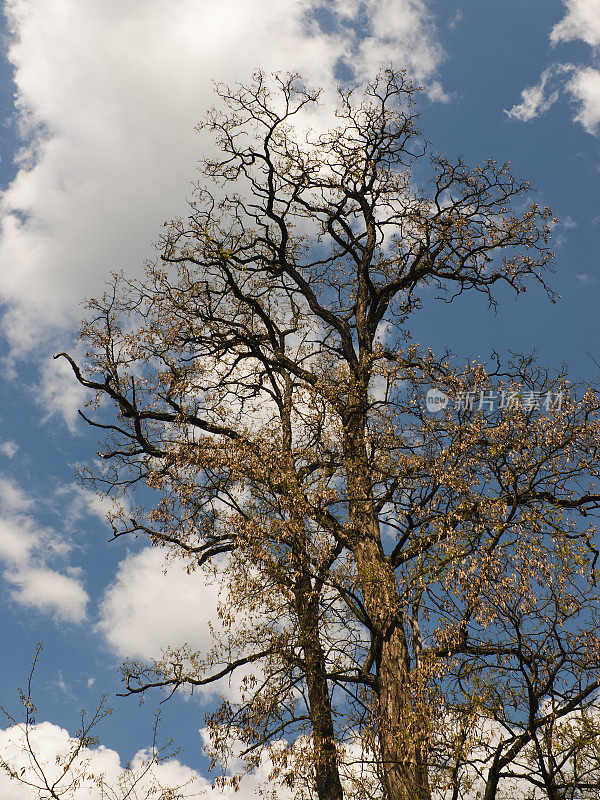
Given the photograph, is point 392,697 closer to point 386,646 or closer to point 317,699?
point 386,646


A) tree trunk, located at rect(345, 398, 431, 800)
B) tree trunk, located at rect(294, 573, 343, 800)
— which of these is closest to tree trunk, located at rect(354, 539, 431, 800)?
tree trunk, located at rect(345, 398, 431, 800)

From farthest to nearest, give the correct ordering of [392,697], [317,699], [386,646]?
1. [317,699]
2. [386,646]
3. [392,697]

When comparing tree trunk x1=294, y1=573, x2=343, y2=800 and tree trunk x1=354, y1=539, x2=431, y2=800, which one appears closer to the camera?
tree trunk x1=354, y1=539, x2=431, y2=800

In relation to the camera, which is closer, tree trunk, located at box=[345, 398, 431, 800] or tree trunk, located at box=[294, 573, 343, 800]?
tree trunk, located at box=[345, 398, 431, 800]

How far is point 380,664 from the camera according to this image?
33.7 feet

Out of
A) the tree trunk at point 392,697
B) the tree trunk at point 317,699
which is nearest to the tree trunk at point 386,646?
the tree trunk at point 392,697

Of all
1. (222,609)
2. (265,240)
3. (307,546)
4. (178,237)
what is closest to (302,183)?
(265,240)

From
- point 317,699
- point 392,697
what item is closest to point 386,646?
→ point 392,697

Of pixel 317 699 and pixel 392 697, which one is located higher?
pixel 317 699

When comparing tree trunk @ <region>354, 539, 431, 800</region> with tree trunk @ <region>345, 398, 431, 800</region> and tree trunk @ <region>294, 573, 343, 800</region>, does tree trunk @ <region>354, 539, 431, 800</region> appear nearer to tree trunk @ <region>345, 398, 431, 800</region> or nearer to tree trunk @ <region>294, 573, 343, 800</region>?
tree trunk @ <region>345, 398, 431, 800</region>

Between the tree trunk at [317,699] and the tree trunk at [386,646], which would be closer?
the tree trunk at [386,646]

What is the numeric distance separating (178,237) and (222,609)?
397 inches

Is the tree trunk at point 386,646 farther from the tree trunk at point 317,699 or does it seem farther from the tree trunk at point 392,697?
the tree trunk at point 317,699

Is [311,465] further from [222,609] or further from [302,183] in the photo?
[302,183]
